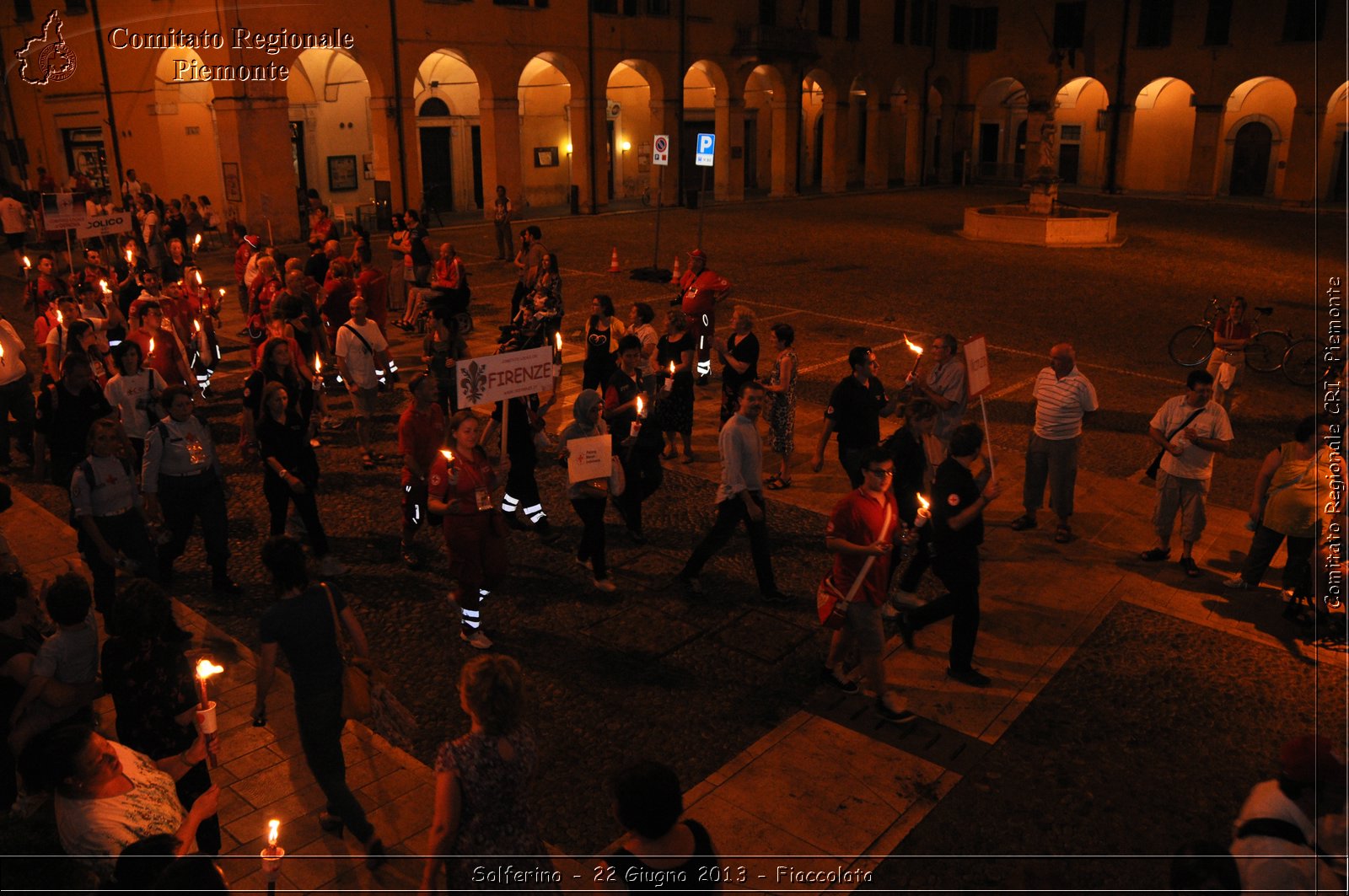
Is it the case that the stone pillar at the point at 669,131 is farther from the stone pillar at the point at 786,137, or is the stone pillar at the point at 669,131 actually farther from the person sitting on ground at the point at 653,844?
the person sitting on ground at the point at 653,844

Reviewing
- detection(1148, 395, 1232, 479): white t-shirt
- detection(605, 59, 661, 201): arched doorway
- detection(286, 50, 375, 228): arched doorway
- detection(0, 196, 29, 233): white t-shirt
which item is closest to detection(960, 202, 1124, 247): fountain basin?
detection(605, 59, 661, 201): arched doorway

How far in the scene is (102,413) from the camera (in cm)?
877

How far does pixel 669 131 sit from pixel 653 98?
Answer: 136cm

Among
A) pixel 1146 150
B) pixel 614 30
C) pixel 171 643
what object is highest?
pixel 614 30

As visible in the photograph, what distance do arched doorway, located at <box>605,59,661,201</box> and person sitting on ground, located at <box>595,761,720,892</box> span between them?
37.9 meters

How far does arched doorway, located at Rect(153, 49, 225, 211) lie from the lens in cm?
2984

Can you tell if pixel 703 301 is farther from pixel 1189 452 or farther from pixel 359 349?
pixel 1189 452

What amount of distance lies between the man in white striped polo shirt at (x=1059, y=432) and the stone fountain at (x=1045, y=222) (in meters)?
21.4

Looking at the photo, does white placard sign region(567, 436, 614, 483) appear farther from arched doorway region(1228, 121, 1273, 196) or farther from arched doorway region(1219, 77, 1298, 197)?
arched doorway region(1228, 121, 1273, 196)

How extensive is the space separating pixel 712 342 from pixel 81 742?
25.4 feet

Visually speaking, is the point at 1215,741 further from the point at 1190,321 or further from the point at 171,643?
the point at 1190,321

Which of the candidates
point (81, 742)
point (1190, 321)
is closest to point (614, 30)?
point (1190, 321)

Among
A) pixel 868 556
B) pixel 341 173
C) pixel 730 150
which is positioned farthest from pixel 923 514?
pixel 730 150

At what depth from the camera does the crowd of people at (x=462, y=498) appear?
3.94 m
